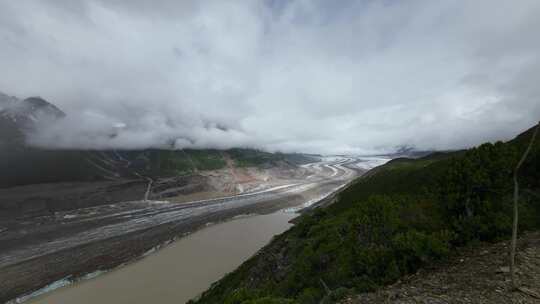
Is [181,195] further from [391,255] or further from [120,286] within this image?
[391,255]

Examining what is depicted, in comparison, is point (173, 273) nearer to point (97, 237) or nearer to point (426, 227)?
point (97, 237)

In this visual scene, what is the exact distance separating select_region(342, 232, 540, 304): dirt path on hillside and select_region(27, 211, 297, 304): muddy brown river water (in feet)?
111

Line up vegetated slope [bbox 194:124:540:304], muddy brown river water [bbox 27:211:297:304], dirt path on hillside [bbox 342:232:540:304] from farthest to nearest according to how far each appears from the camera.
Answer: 1. muddy brown river water [bbox 27:211:297:304]
2. vegetated slope [bbox 194:124:540:304]
3. dirt path on hillside [bbox 342:232:540:304]

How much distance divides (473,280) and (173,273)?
45.7m

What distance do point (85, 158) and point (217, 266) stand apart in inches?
8334

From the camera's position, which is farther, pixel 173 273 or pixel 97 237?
pixel 97 237

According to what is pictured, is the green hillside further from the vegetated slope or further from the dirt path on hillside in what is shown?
the dirt path on hillside

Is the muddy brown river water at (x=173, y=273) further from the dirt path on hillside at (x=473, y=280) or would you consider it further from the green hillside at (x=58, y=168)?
the green hillside at (x=58, y=168)

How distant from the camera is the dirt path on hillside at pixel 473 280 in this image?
273 inches

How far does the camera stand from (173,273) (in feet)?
134

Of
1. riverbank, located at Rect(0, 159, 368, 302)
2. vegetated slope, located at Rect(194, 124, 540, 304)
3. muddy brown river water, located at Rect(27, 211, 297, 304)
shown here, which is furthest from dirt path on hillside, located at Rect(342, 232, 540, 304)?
riverbank, located at Rect(0, 159, 368, 302)

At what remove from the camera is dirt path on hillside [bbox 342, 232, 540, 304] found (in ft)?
22.7

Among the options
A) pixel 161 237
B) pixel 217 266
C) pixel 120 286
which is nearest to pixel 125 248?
pixel 161 237

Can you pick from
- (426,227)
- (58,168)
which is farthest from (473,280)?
(58,168)
